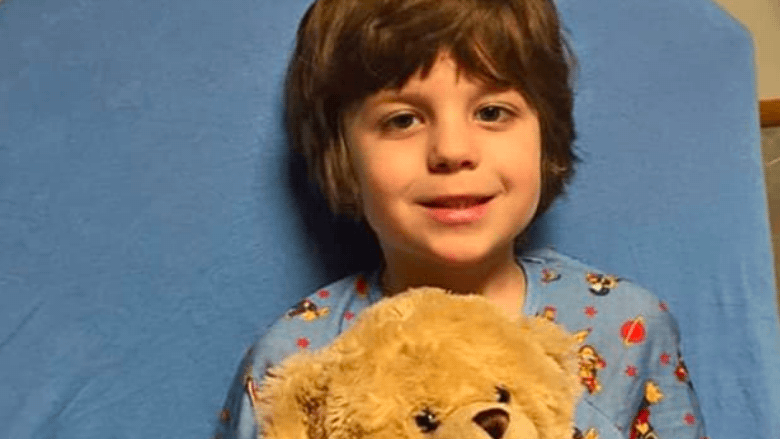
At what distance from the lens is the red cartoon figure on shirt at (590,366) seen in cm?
104

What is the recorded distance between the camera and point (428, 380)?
71 cm

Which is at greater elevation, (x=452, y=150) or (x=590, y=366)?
(x=452, y=150)

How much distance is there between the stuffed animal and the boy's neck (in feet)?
0.92

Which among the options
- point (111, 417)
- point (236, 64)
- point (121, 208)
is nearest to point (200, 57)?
point (236, 64)

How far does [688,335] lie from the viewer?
120 centimetres

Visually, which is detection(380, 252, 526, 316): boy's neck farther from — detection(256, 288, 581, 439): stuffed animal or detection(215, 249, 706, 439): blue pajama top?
detection(256, 288, 581, 439): stuffed animal

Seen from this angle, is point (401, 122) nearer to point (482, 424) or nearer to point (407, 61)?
point (407, 61)

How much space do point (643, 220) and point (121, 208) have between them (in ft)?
1.69

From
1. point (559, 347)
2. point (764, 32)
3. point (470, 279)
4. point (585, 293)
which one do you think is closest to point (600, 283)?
point (585, 293)

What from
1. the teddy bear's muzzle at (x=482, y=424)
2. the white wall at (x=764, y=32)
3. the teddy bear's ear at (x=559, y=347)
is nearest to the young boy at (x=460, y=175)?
the teddy bear's ear at (x=559, y=347)

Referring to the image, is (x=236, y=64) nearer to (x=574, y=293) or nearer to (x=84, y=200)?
(x=84, y=200)

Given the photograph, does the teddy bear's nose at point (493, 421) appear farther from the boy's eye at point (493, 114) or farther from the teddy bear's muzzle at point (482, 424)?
the boy's eye at point (493, 114)

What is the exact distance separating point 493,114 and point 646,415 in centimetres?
30

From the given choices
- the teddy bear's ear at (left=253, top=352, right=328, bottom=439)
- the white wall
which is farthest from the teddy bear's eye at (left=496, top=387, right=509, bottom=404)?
the white wall
